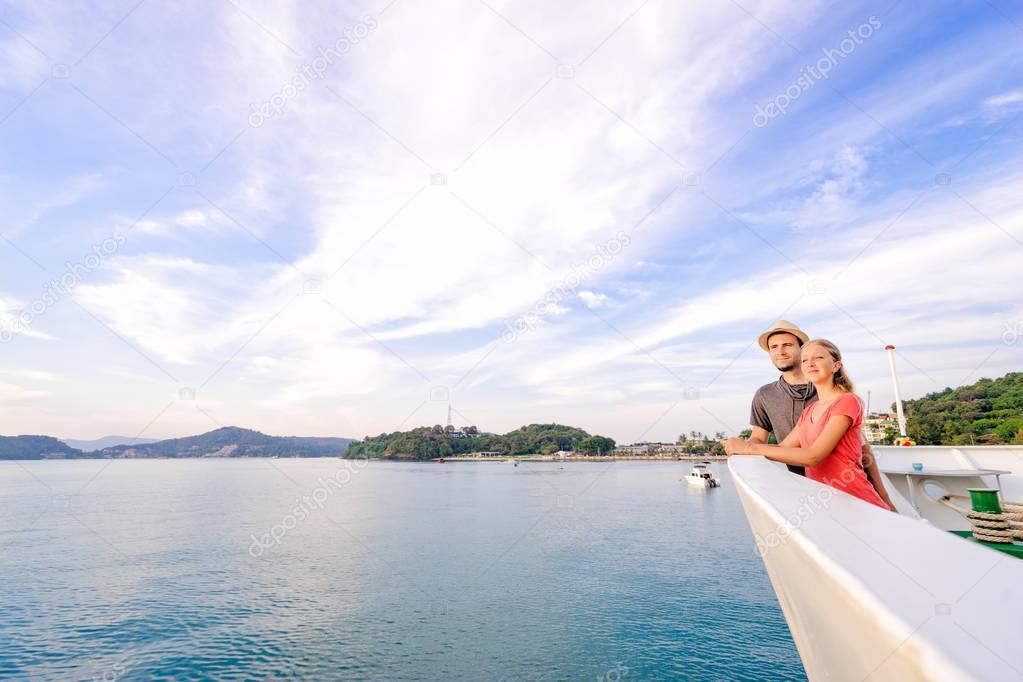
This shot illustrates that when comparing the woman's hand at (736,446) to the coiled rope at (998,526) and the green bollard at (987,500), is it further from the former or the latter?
the green bollard at (987,500)

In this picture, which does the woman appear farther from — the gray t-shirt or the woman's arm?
the gray t-shirt

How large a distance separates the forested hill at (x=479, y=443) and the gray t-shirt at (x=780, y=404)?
142773 mm

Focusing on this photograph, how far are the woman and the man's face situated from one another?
85 centimetres

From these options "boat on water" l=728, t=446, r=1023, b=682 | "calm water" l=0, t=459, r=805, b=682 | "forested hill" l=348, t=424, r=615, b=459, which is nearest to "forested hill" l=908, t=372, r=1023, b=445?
"calm water" l=0, t=459, r=805, b=682

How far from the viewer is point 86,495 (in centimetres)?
5469

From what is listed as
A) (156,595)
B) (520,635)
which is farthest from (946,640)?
(156,595)

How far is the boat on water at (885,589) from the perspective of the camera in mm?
685

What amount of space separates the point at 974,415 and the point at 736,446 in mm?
47508

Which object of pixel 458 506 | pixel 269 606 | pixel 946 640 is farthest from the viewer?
pixel 458 506

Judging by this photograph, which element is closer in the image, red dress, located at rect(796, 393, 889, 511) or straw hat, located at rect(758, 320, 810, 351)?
red dress, located at rect(796, 393, 889, 511)

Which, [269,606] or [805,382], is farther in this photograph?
[269,606]

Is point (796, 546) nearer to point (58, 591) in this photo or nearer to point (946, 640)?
point (946, 640)

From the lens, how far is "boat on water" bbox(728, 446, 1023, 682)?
2.25 feet

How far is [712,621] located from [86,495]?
2554 inches
